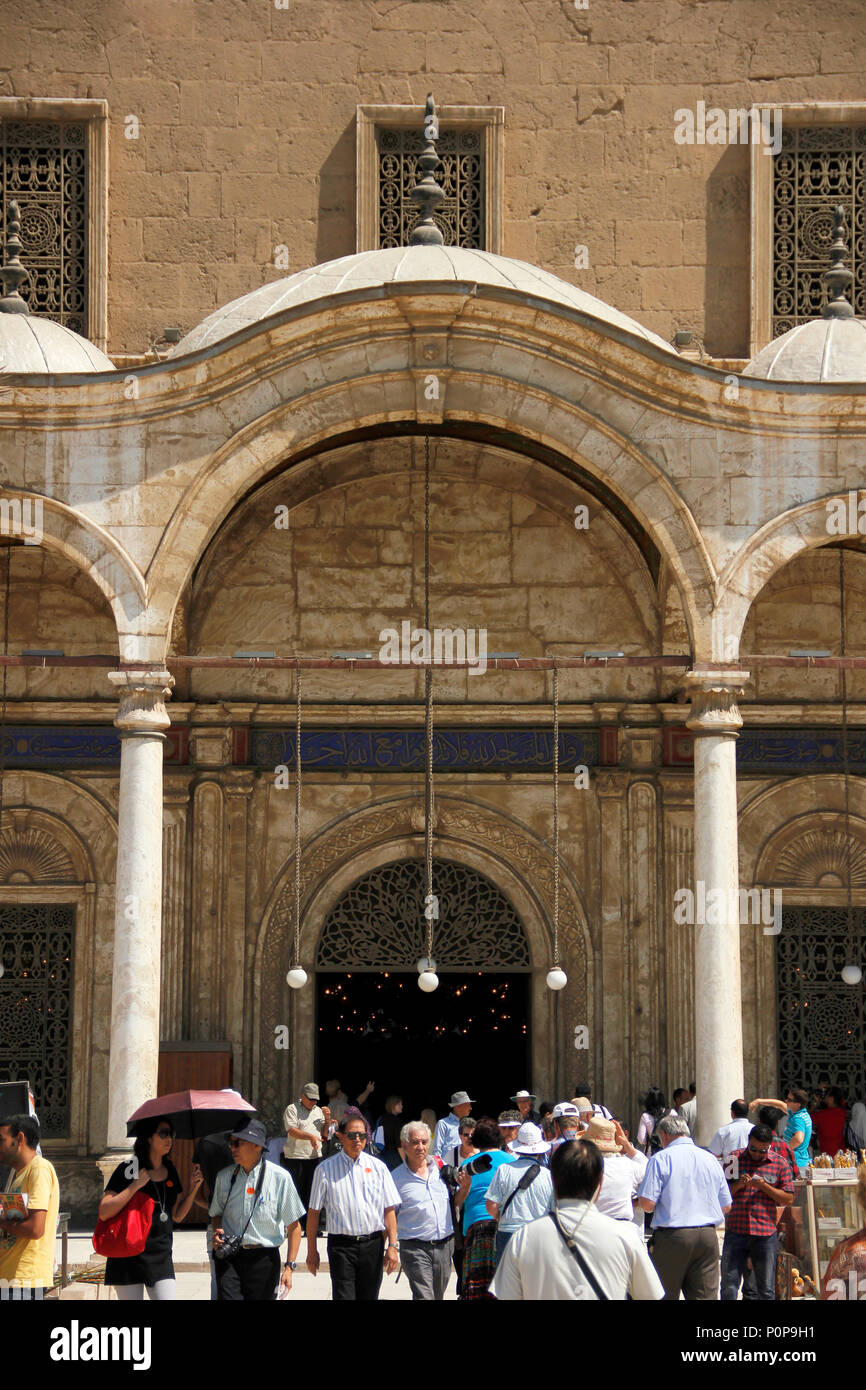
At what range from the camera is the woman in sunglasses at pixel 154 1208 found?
7547 mm

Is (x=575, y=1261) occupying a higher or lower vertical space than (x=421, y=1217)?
higher

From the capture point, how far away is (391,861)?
1446 centimetres

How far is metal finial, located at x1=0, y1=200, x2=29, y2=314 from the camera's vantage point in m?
13.5

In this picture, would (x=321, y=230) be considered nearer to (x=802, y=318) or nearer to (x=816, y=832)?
(x=802, y=318)

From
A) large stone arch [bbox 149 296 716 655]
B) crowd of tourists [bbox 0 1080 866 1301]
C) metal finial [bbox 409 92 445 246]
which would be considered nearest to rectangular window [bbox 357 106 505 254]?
metal finial [bbox 409 92 445 246]

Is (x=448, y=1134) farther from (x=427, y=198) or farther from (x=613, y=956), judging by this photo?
(x=427, y=198)

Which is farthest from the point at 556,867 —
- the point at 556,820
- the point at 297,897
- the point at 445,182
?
the point at 445,182

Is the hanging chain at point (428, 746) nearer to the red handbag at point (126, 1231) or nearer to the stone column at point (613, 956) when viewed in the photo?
the stone column at point (613, 956)

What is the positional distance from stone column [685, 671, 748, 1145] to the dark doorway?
330cm

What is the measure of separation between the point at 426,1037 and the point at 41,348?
20.5 ft

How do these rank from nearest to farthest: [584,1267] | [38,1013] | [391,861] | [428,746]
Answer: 1. [584,1267]
2. [428,746]
3. [38,1013]
4. [391,861]

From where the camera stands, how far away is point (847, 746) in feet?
47.3

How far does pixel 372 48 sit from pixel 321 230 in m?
1.44
